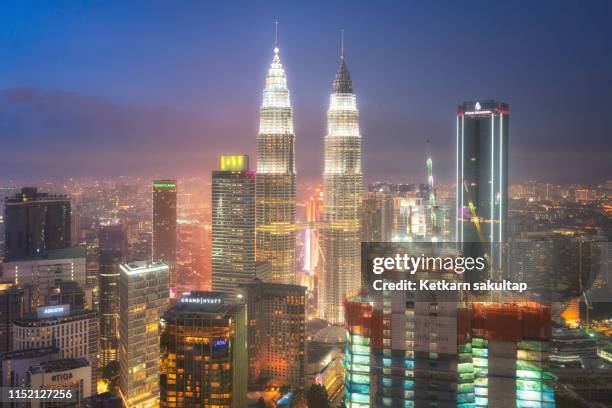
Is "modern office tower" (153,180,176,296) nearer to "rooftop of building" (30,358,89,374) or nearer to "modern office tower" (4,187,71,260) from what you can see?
"modern office tower" (4,187,71,260)

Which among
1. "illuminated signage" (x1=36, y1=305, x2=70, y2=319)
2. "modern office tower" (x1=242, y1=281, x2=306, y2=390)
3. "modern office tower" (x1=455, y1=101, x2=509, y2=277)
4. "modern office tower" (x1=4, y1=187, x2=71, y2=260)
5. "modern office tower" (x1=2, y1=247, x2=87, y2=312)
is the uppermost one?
"modern office tower" (x1=455, y1=101, x2=509, y2=277)

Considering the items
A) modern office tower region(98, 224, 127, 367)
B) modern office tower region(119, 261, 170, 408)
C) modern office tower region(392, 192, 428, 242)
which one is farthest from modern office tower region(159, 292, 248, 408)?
modern office tower region(392, 192, 428, 242)

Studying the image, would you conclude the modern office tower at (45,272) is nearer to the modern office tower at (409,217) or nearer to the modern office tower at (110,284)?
the modern office tower at (110,284)

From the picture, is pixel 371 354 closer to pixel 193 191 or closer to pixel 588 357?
pixel 588 357

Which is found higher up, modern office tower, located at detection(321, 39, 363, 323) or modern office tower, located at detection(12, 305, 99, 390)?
modern office tower, located at detection(321, 39, 363, 323)

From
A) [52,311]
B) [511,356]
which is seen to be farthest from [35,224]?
[511,356]

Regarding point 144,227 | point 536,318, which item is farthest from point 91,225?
point 536,318

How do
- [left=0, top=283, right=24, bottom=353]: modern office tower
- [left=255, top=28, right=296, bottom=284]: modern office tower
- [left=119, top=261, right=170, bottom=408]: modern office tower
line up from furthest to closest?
[left=255, top=28, right=296, bottom=284]: modern office tower
[left=0, top=283, right=24, bottom=353]: modern office tower
[left=119, top=261, right=170, bottom=408]: modern office tower

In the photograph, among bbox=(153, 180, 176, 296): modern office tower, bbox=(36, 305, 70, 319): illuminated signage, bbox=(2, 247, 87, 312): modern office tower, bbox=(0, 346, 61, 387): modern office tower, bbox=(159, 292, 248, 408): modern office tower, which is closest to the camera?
bbox=(159, 292, 248, 408): modern office tower
